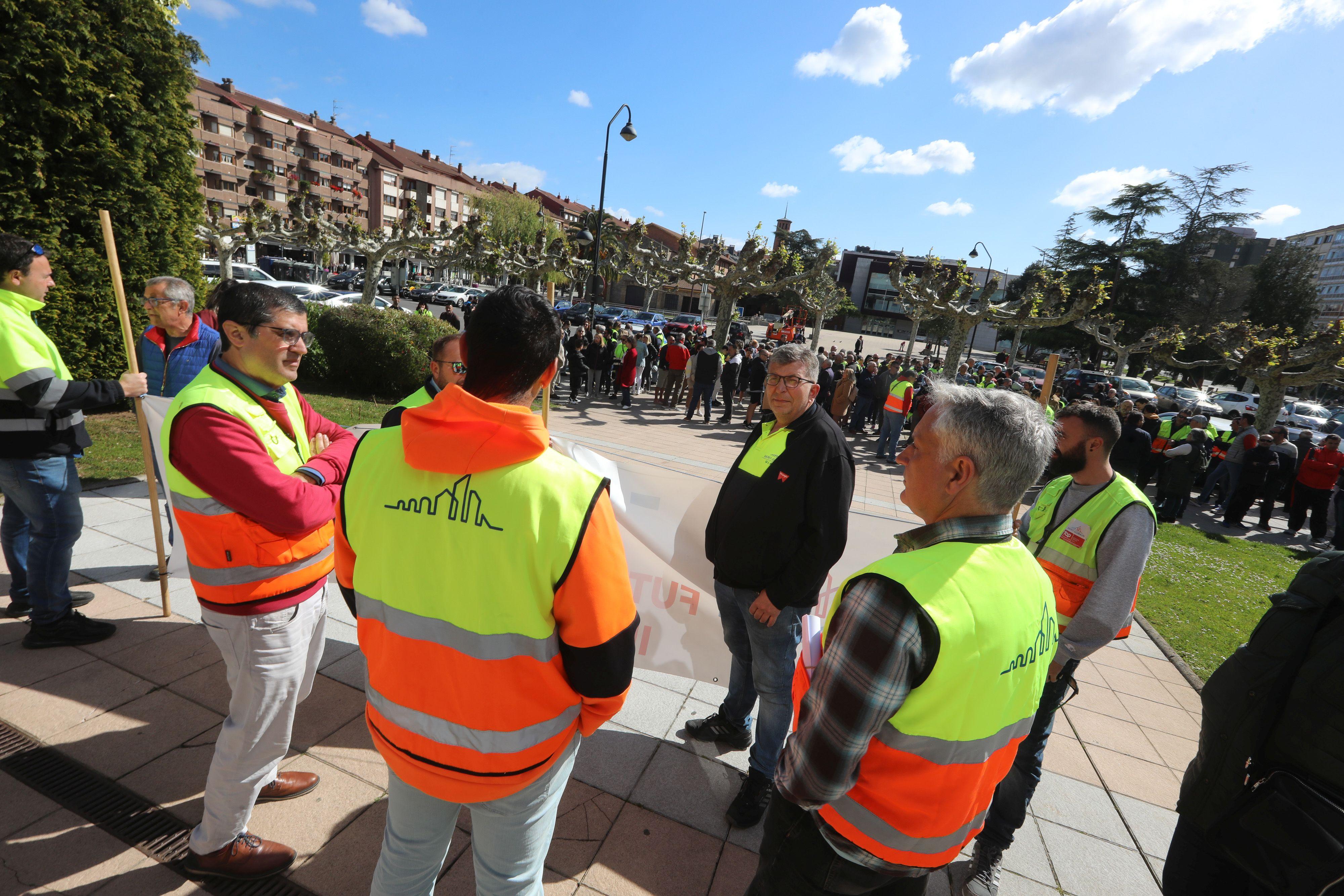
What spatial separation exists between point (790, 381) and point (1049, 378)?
2.90m

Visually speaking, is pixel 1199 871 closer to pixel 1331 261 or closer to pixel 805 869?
pixel 805 869

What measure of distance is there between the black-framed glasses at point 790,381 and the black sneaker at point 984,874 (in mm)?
2164

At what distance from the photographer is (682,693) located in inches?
151

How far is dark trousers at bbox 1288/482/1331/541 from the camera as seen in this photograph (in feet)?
36.1

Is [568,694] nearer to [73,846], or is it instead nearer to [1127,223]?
[73,846]

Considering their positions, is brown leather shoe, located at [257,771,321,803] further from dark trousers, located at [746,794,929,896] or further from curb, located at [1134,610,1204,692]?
curb, located at [1134,610,1204,692]

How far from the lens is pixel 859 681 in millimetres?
1343

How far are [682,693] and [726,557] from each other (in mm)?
1428

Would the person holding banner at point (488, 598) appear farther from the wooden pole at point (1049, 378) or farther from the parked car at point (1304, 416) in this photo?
the parked car at point (1304, 416)

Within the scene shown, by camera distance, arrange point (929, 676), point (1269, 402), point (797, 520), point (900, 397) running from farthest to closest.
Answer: point (1269, 402) → point (900, 397) → point (797, 520) → point (929, 676)

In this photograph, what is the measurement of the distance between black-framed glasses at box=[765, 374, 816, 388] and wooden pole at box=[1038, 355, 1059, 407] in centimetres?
228

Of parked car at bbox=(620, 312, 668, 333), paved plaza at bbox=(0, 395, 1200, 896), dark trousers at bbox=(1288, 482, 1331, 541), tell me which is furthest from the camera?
parked car at bbox=(620, 312, 668, 333)

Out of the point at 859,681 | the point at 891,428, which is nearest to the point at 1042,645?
the point at 859,681

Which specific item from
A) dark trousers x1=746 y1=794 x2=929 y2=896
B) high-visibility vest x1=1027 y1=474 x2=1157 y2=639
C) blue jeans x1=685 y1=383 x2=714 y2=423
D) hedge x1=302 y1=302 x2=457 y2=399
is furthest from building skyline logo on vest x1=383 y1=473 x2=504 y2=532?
blue jeans x1=685 y1=383 x2=714 y2=423
